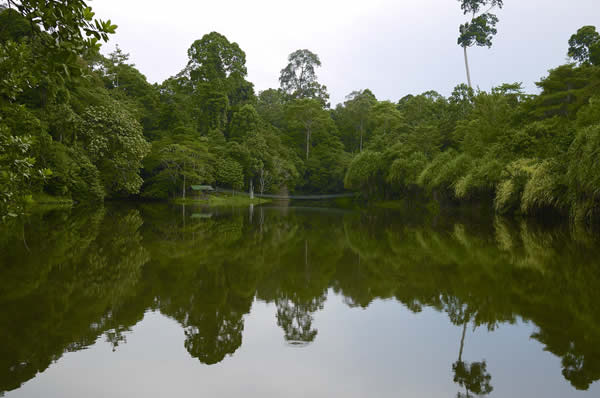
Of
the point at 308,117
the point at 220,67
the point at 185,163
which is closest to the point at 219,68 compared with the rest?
the point at 220,67

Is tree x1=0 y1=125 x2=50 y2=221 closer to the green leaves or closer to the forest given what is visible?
the forest

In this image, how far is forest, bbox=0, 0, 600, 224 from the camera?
409cm

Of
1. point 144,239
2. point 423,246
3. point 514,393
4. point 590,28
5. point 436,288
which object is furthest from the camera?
point 590,28

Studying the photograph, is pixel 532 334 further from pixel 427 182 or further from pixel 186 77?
pixel 186 77

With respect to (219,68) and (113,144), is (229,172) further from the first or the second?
(219,68)

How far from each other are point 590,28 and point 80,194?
135ft

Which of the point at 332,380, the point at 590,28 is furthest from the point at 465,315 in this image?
the point at 590,28

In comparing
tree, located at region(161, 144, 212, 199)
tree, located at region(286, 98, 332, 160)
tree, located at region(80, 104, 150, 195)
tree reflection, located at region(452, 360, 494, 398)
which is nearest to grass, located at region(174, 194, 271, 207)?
tree, located at region(161, 144, 212, 199)

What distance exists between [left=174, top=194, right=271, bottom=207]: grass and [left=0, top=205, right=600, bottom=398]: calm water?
82.0 feet

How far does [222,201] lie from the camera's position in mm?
33188

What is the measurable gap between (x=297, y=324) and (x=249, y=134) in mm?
36347

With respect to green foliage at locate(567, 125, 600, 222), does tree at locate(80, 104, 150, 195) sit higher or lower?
higher

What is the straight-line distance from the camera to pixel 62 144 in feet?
70.8

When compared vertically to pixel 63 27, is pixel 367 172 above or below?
above
